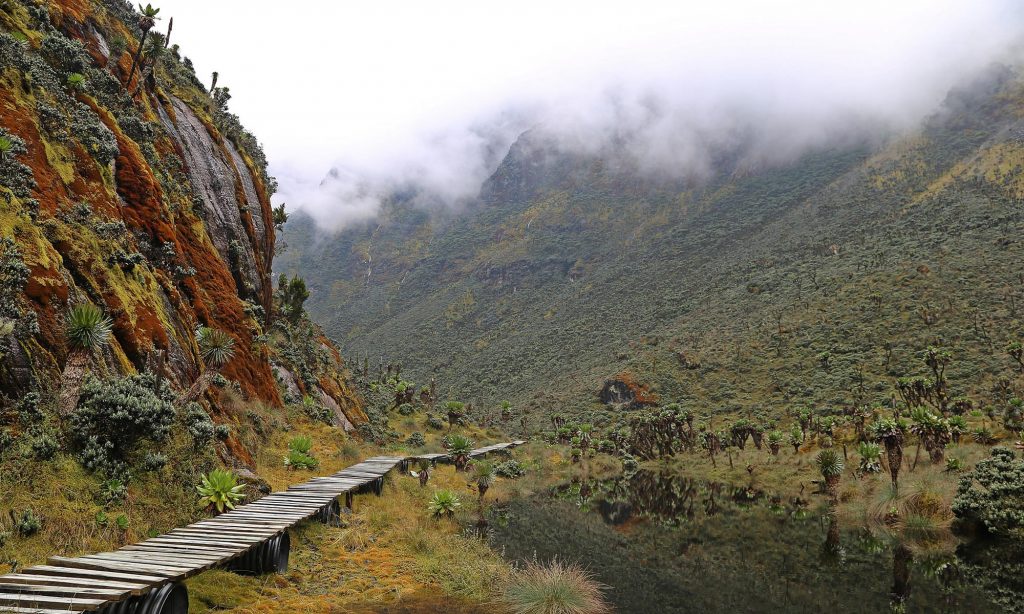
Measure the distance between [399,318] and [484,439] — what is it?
108188 mm

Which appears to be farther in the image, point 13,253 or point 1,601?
point 13,253

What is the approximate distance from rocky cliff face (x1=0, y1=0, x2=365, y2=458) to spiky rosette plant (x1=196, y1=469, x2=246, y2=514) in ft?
11.6

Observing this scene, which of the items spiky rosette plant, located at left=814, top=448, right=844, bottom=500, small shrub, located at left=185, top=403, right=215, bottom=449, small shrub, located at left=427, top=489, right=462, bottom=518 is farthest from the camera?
spiky rosette plant, located at left=814, top=448, right=844, bottom=500

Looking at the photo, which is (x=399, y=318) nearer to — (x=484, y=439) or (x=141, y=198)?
(x=484, y=439)

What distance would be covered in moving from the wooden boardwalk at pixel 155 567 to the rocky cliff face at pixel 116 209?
4.61m

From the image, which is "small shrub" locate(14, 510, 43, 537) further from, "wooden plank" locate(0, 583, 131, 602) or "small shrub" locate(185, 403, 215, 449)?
"small shrub" locate(185, 403, 215, 449)

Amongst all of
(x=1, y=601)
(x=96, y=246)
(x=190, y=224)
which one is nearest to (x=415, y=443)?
(x=190, y=224)

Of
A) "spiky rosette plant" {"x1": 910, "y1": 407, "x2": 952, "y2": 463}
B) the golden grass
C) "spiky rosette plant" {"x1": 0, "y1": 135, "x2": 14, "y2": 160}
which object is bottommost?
Answer: "spiky rosette plant" {"x1": 910, "y1": 407, "x2": 952, "y2": 463}

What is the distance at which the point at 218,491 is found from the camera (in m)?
13.1

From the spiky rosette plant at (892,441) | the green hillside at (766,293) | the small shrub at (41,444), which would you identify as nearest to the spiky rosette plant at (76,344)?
the small shrub at (41,444)

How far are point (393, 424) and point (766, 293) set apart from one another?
2650 inches

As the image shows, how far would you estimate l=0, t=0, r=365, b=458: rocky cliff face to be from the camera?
12.2 m

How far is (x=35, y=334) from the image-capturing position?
1131cm

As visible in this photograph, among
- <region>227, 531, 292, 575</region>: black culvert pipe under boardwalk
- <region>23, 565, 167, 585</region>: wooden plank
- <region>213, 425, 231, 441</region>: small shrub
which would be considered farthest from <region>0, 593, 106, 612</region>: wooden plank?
<region>213, 425, 231, 441</region>: small shrub
